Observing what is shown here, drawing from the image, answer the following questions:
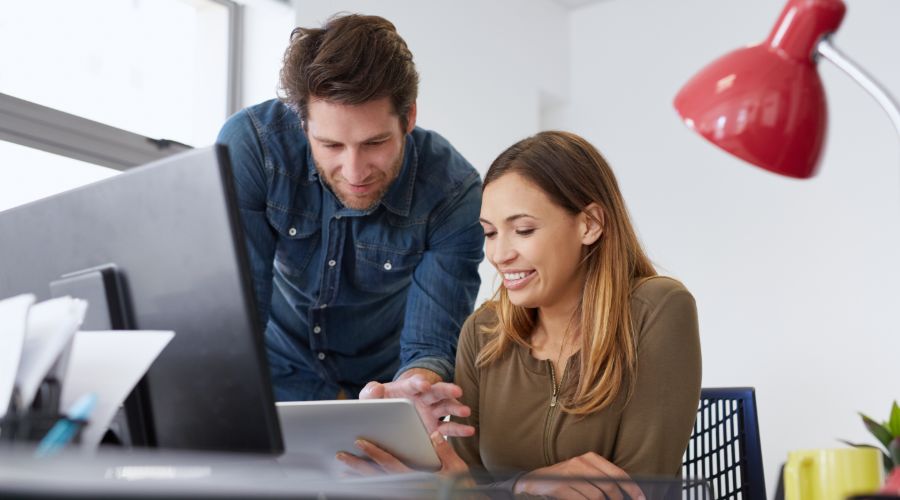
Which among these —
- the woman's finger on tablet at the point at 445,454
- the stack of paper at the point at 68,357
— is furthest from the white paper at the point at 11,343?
the woman's finger on tablet at the point at 445,454

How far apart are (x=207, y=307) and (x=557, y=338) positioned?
95 centimetres

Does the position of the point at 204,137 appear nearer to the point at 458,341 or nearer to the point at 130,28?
the point at 130,28

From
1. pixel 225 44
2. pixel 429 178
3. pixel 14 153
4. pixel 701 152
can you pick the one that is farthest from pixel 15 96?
pixel 701 152

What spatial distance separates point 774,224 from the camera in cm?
352

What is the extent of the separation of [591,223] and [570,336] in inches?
7.8

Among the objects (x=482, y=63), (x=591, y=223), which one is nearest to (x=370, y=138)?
(x=591, y=223)

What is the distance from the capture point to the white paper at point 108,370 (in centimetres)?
75

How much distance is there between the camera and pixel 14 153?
254 centimetres

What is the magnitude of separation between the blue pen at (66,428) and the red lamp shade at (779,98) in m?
0.56

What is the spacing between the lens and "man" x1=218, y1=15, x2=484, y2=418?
1.63m

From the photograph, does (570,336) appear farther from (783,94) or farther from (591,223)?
(783,94)

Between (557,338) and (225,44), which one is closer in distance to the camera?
(557,338)

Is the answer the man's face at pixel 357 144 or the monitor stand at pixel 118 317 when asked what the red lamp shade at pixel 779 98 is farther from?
the man's face at pixel 357 144

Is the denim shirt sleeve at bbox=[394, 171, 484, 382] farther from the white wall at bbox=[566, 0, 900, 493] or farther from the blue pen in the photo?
the white wall at bbox=[566, 0, 900, 493]
